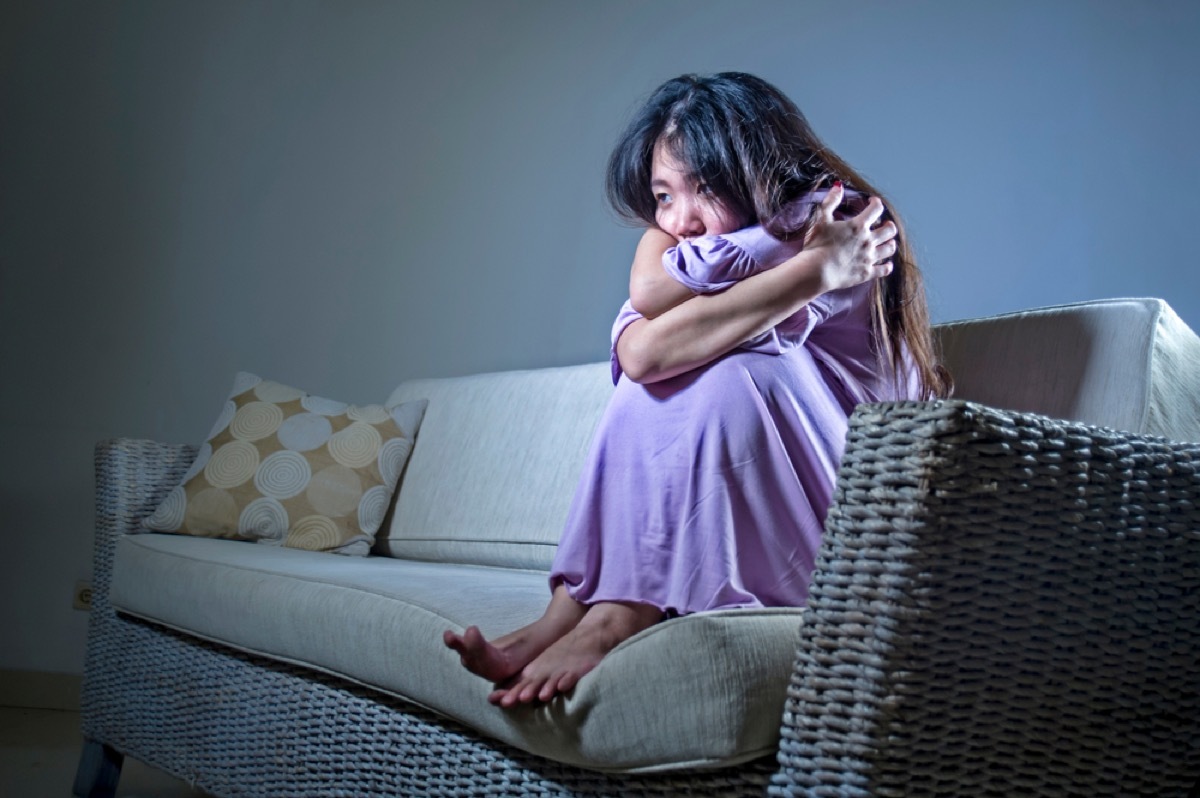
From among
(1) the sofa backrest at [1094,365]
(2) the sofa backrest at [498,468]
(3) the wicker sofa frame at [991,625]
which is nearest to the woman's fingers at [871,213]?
(1) the sofa backrest at [1094,365]

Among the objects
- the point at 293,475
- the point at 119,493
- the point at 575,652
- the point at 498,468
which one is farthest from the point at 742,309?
the point at 119,493

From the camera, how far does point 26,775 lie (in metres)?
2.26

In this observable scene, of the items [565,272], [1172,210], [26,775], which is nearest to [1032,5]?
[1172,210]

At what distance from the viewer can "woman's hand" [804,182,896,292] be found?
4.16ft

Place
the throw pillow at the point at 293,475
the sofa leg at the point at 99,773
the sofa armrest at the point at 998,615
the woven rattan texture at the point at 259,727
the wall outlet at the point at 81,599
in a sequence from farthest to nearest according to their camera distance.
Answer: the wall outlet at the point at 81,599 → the throw pillow at the point at 293,475 → the sofa leg at the point at 99,773 → the woven rattan texture at the point at 259,727 → the sofa armrest at the point at 998,615

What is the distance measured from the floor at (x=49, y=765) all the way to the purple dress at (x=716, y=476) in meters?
1.42

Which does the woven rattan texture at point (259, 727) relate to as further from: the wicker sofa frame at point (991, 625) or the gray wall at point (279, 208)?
the gray wall at point (279, 208)

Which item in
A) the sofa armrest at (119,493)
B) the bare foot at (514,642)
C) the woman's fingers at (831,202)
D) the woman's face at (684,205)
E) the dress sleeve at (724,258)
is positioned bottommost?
the sofa armrest at (119,493)

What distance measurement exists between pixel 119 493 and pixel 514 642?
1410mm

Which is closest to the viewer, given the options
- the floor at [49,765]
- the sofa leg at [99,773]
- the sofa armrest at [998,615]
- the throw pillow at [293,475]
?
the sofa armrest at [998,615]

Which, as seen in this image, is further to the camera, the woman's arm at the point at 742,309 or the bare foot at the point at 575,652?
the woman's arm at the point at 742,309

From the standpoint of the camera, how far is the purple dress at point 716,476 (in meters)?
1.14

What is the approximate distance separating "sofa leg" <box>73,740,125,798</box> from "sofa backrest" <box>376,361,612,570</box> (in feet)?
2.14

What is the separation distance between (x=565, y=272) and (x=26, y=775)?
63.8 inches
